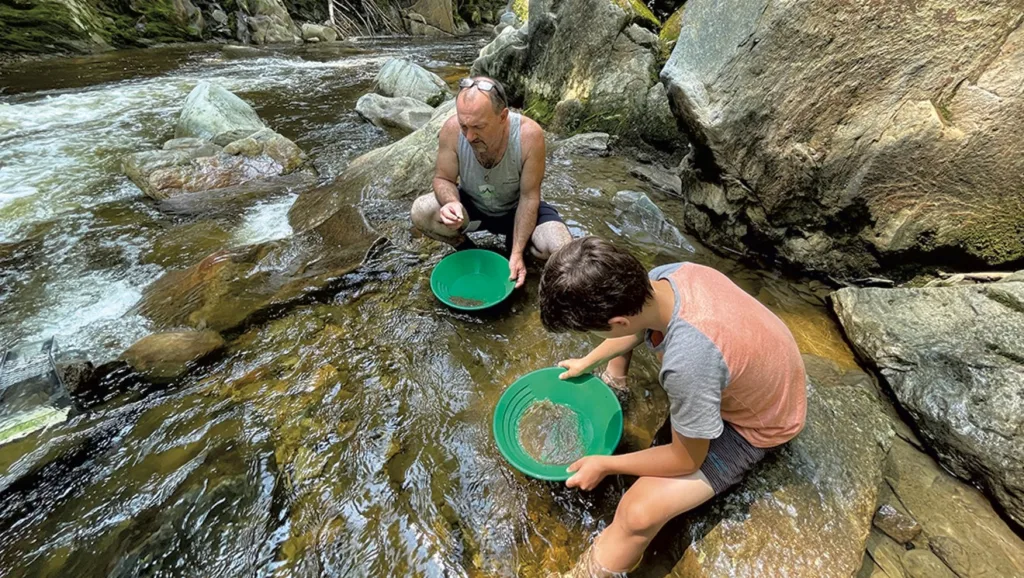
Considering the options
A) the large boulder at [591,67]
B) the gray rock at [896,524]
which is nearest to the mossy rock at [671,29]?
the large boulder at [591,67]

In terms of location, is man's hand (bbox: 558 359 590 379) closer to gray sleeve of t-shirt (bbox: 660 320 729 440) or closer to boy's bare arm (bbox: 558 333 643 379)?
boy's bare arm (bbox: 558 333 643 379)

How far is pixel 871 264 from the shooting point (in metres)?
2.96

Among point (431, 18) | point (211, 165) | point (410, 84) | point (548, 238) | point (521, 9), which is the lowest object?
point (211, 165)

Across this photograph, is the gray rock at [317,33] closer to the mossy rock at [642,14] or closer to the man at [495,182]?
the mossy rock at [642,14]

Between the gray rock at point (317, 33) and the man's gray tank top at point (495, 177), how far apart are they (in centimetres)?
1420

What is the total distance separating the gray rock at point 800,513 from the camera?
5.23ft

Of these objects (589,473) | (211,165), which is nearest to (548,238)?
(589,473)

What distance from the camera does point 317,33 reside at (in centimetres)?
1410

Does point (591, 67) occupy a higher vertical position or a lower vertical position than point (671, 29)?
lower

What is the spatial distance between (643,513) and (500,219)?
2089 mm

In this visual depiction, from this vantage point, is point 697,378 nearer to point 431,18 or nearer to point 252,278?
point 252,278

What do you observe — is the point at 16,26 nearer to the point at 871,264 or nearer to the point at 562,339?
the point at 562,339

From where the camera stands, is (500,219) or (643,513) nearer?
(643,513)

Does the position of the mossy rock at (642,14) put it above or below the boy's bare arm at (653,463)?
above
